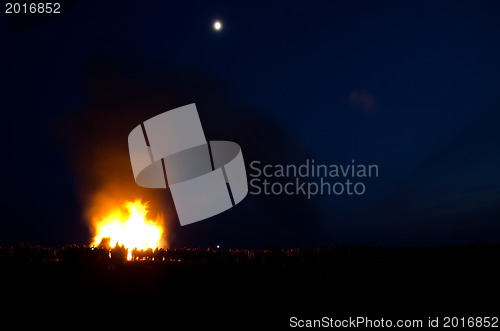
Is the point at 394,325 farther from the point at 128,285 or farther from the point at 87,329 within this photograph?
the point at 128,285

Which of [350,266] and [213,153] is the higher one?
[213,153]

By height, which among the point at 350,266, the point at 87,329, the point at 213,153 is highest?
the point at 213,153

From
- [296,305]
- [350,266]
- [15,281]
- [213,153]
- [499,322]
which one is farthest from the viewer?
[213,153]

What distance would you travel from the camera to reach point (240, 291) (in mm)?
23750

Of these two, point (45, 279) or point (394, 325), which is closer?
point (394, 325)

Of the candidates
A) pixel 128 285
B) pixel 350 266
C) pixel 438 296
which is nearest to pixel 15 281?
pixel 128 285

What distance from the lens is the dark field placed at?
18516mm

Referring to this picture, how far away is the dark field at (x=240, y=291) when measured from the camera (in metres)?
18.5

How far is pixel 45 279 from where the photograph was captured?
999 inches

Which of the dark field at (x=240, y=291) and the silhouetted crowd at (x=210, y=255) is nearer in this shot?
the dark field at (x=240, y=291)

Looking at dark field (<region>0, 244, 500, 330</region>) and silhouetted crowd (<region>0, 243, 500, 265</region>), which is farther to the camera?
silhouetted crowd (<region>0, 243, 500, 265</region>)

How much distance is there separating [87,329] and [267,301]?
921 centimetres

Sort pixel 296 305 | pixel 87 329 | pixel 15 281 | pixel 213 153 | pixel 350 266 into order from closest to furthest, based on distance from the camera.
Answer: pixel 87 329, pixel 296 305, pixel 15 281, pixel 350 266, pixel 213 153

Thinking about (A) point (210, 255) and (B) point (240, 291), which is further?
(A) point (210, 255)
